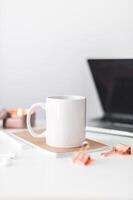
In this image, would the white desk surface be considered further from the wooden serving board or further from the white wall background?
the white wall background

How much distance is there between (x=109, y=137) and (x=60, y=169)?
0.32 metres

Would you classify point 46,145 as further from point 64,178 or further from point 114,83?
point 114,83

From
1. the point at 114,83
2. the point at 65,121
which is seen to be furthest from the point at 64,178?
the point at 114,83

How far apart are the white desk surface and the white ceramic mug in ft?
0.16

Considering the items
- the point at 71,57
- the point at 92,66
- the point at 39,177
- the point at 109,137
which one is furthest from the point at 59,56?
the point at 39,177

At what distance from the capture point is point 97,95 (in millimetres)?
1266

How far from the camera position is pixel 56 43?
1.32m

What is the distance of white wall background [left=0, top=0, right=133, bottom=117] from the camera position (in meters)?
1.23

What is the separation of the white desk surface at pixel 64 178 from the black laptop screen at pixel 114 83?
461mm

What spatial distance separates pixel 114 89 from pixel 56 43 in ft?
1.13

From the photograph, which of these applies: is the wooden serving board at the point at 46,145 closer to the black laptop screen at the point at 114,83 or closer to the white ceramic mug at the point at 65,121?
→ the white ceramic mug at the point at 65,121

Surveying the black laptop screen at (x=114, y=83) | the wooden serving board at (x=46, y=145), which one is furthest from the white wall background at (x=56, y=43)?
the wooden serving board at (x=46, y=145)

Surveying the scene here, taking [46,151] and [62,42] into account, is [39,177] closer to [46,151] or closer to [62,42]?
[46,151]

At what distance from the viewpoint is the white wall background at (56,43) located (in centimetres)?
123
